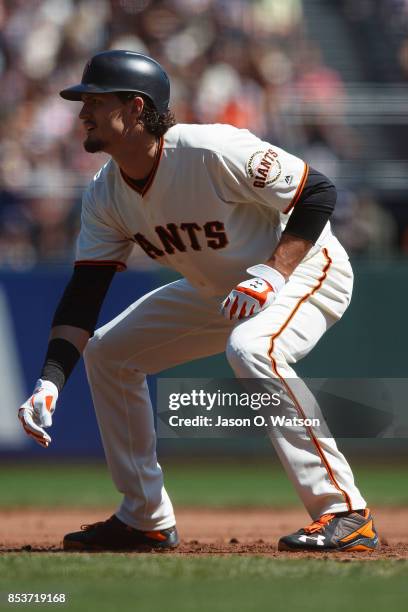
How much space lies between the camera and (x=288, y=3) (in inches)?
445

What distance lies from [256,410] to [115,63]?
4.80ft

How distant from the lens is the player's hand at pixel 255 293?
14.1ft

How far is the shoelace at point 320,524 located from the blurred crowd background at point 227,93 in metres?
5.05

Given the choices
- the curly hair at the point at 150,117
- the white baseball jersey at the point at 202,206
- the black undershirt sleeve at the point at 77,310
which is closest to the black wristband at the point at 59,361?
the black undershirt sleeve at the point at 77,310

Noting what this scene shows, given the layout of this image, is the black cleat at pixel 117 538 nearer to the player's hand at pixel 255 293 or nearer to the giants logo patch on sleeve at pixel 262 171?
the player's hand at pixel 255 293

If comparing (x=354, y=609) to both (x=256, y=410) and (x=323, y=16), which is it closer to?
(x=256, y=410)

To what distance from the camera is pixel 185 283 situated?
5.08 meters

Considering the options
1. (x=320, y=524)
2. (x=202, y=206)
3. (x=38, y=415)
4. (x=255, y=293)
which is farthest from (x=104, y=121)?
(x=320, y=524)

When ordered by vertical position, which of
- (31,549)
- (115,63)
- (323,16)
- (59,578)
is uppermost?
(323,16)

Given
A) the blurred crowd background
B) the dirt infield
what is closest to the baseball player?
the dirt infield

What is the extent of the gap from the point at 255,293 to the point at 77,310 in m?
0.88

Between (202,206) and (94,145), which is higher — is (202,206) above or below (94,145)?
below

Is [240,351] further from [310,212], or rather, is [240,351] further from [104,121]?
[104,121]

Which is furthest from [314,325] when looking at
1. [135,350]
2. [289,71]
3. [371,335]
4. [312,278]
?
[289,71]
